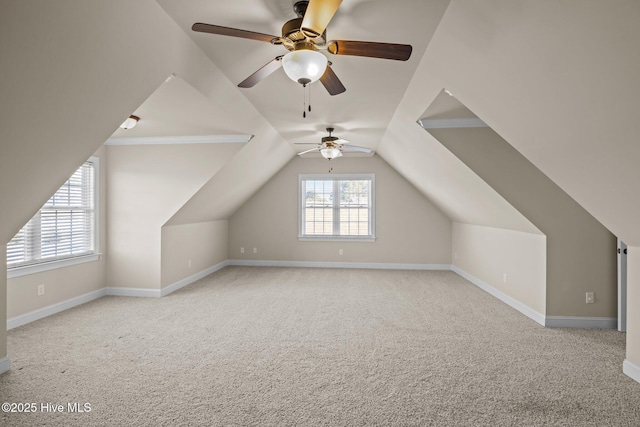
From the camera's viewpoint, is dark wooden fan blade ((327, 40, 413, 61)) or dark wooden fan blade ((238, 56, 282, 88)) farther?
dark wooden fan blade ((238, 56, 282, 88))

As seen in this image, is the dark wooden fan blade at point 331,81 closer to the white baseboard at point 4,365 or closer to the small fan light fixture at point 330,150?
the small fan light fixture at point 330,150

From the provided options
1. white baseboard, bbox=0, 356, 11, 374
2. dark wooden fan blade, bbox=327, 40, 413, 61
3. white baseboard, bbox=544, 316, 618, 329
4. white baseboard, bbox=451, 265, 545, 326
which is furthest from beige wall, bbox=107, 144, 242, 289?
white baseboard, bbox=544, 316, 618, 329

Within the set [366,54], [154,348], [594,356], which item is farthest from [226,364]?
[594,356]

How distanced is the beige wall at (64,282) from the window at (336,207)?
148 inches

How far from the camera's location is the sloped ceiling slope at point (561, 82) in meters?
1.41

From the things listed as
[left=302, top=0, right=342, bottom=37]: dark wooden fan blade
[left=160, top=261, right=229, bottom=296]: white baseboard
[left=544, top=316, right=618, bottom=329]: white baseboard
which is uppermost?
[left=302, top=0, right=342, bottom=37]: dark wooden fan blade

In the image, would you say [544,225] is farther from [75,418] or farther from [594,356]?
[75,418]

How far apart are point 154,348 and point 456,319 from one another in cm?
330

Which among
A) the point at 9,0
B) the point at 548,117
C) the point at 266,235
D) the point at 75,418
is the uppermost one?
the point at 9,0

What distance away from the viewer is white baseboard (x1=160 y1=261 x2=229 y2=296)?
524 centimetres

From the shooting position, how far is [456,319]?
13.5 ft

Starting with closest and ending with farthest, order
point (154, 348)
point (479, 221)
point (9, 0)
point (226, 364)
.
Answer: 1. point (9, 0)
2. point (226, 364)
3. point (154, 348)
4. point (479, 221)

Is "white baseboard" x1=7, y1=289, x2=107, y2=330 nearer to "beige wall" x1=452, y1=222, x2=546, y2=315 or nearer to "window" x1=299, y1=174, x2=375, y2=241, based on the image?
"window" x1=299, y1=174, x2=375, y2=241

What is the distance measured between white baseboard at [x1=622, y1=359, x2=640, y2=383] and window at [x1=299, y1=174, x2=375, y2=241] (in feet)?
16.2
